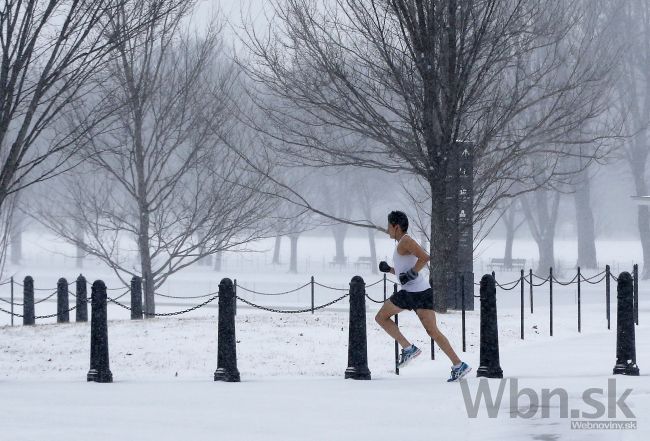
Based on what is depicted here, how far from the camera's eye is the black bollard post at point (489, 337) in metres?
12.6

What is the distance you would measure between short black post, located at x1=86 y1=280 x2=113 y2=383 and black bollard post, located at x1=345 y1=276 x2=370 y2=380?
2.62m

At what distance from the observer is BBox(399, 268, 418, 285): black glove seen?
472 inches

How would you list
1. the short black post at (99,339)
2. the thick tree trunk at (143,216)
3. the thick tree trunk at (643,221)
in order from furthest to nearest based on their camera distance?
the thick tree trunk at (643,221)
the thick tree trunk at (143,216)
the short black post at (99,339)

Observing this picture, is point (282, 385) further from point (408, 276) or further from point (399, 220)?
point (399, 220)

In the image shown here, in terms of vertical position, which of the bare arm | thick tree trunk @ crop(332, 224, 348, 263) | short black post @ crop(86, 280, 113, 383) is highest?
thick tree trunk @ crop(332, 224, 348, 263)

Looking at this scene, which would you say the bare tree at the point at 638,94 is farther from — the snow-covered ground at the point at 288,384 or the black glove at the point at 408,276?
the black glove at the point at 408,276

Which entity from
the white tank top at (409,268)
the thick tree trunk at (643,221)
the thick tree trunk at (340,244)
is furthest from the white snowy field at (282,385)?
the thick tree trunk at (340,244)

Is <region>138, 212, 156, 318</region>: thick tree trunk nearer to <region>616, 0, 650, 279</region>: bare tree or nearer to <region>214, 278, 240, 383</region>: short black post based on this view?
<region>214, 278, 240, 383</region>: short black post

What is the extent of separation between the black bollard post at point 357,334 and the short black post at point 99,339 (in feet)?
8.58

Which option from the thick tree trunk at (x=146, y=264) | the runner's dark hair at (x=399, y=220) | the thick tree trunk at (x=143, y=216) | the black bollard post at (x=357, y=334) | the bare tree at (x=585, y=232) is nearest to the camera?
the runner's dark hair at (x=399, y=220)

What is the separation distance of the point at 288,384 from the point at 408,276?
170 centimetres

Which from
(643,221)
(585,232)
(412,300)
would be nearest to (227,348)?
(412,300)

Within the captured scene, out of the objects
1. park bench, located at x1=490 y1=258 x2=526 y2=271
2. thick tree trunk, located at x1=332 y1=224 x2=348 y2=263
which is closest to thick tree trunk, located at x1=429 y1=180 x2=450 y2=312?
park bench, located at x1=490 y1=258 x2=526 y2=271

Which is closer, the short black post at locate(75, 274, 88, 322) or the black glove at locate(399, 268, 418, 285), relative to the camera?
the black glove at locate(399, 268, 418, 285)
